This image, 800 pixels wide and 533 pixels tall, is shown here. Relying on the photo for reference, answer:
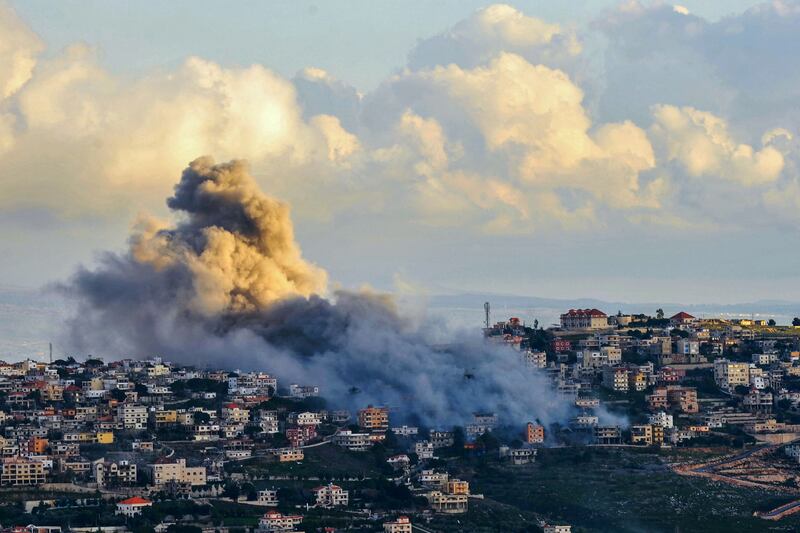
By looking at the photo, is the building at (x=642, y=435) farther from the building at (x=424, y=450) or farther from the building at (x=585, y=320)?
the building at (x=585, y=320)

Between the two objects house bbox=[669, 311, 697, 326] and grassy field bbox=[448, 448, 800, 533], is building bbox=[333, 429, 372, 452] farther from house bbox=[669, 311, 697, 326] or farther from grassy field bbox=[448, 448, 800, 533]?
house bbox=[669, 311, 697, 326]

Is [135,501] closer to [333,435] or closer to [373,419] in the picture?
[333,435]

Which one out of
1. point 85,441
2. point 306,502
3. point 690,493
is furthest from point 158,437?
point 690,493

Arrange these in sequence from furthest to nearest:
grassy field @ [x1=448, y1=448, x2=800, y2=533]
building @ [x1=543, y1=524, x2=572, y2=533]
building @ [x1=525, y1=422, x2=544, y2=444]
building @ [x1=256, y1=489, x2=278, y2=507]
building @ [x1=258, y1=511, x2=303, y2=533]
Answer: building @ [x1=525, y1=422, x2=544, y2=444] → grassy field @ [x1=448, y1=448, x2=800, y2=533] → building @ [x1=256, y1=489, x2=278, y2=507] → building @ [x1=543, y1=524, x2=572, y2=533] → building @ [x1=258, y1=511, x2=303, y2=533]

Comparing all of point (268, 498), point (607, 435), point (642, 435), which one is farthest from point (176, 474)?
point (642, 435)

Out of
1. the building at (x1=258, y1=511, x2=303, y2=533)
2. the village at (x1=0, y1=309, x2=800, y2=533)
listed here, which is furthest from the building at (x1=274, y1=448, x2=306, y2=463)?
the building at (x1=258, y1=511, x2=303, y2=533)

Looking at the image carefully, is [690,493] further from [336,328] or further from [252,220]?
[252,220]
